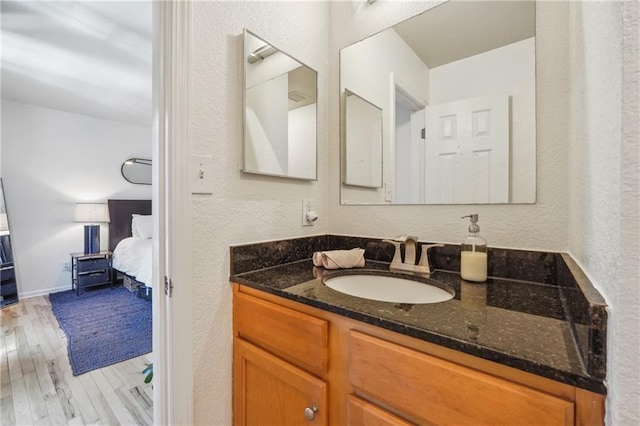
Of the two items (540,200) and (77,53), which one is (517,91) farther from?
(77,53)

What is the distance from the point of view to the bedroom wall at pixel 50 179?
323 centimetres

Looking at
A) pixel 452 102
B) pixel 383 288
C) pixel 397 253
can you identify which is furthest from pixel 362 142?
pixel 383 288

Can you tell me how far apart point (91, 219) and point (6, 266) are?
2.84 ft

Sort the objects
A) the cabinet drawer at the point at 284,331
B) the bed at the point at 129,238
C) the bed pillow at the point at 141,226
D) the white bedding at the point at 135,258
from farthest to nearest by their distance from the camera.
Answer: the bed pillow at the point at 141,226, the bed at the point at 129,238, the white bedding at the point at 135,258, the cabinet drawer at the point at 284,331

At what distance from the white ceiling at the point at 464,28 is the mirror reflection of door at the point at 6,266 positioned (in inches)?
167

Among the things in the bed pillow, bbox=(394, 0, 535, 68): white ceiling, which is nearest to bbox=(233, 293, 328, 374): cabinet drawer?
bbox=(394, 0, 535, 68): white ceiling

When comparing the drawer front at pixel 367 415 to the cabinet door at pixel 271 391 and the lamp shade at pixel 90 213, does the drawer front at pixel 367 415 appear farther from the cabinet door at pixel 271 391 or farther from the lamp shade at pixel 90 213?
the lamp shade at pixel 90 213

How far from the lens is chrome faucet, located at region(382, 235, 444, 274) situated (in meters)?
0.98

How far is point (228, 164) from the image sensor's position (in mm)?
929

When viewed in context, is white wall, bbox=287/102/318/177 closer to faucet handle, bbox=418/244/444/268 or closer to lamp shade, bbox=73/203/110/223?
faucet handle, bbox=418/244/444/268

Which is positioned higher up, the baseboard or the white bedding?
the white bedding

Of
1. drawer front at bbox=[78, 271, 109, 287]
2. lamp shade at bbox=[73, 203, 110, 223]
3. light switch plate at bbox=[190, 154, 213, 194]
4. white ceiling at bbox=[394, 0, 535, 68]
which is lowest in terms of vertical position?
drawer front at bbox=[78, 271, 109, 287]

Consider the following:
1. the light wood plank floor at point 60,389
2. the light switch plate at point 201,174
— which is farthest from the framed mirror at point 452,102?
the light wood plank floor at point 60,389

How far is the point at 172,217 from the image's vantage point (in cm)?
79
